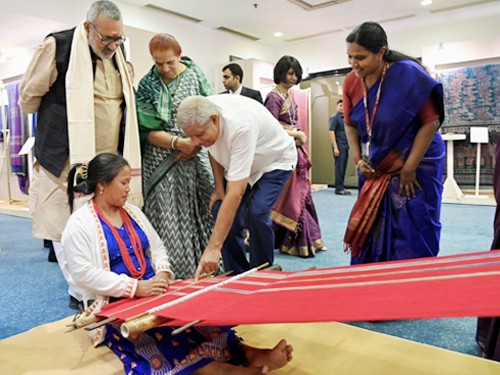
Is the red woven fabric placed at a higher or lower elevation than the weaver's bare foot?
higher

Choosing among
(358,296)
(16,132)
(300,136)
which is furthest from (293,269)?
(16,132)

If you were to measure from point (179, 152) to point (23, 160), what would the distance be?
4320mm

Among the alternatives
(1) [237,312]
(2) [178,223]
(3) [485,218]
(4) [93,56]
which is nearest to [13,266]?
(2) [178,223]

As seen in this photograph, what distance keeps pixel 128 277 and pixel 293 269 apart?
5.09 ft

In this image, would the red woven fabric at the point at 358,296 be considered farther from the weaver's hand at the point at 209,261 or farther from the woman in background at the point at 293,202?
the woman in background at the point at 293,202

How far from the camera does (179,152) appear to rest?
2.14 meters

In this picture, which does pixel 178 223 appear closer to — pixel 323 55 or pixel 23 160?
pixel 23 160

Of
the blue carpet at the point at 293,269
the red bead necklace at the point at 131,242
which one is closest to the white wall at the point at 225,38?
the blue carpet at the point at 293,269

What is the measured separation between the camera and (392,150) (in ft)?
6.14

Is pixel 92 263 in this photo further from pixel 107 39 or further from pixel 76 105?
pixel 107 39

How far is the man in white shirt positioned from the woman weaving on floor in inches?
9.4

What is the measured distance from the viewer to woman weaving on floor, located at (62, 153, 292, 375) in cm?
128

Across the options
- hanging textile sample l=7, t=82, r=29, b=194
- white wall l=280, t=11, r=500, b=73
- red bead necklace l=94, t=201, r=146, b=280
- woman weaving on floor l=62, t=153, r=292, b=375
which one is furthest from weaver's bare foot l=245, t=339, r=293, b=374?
white wall l=280, t=11, r=500, b=73

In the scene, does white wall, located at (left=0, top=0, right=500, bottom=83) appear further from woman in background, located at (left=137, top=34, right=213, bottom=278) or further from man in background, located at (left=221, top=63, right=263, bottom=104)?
woman in background, located at (left=137, top=34, right=213, bottom=278)
